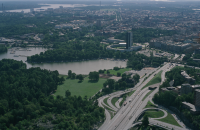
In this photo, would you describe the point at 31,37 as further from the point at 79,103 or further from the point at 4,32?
the point at 79,103

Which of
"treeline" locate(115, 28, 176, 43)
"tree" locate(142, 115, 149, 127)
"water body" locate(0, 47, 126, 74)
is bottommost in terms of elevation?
"water body" locate(0, 47, 126, 74)

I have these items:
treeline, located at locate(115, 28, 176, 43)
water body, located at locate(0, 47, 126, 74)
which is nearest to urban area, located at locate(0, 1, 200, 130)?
water body, located at locate(0, 47, 126, 74)

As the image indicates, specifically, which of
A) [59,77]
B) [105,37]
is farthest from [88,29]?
[59,77]

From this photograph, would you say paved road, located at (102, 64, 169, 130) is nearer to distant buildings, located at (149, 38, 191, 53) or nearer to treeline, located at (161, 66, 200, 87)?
treeline, located at (161, 66, 200, 87)

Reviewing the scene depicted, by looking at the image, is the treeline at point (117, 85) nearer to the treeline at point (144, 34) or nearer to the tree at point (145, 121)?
the tree at point (145, 121)

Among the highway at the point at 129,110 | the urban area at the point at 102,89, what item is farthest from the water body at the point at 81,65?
the highway at the point at 129,110
